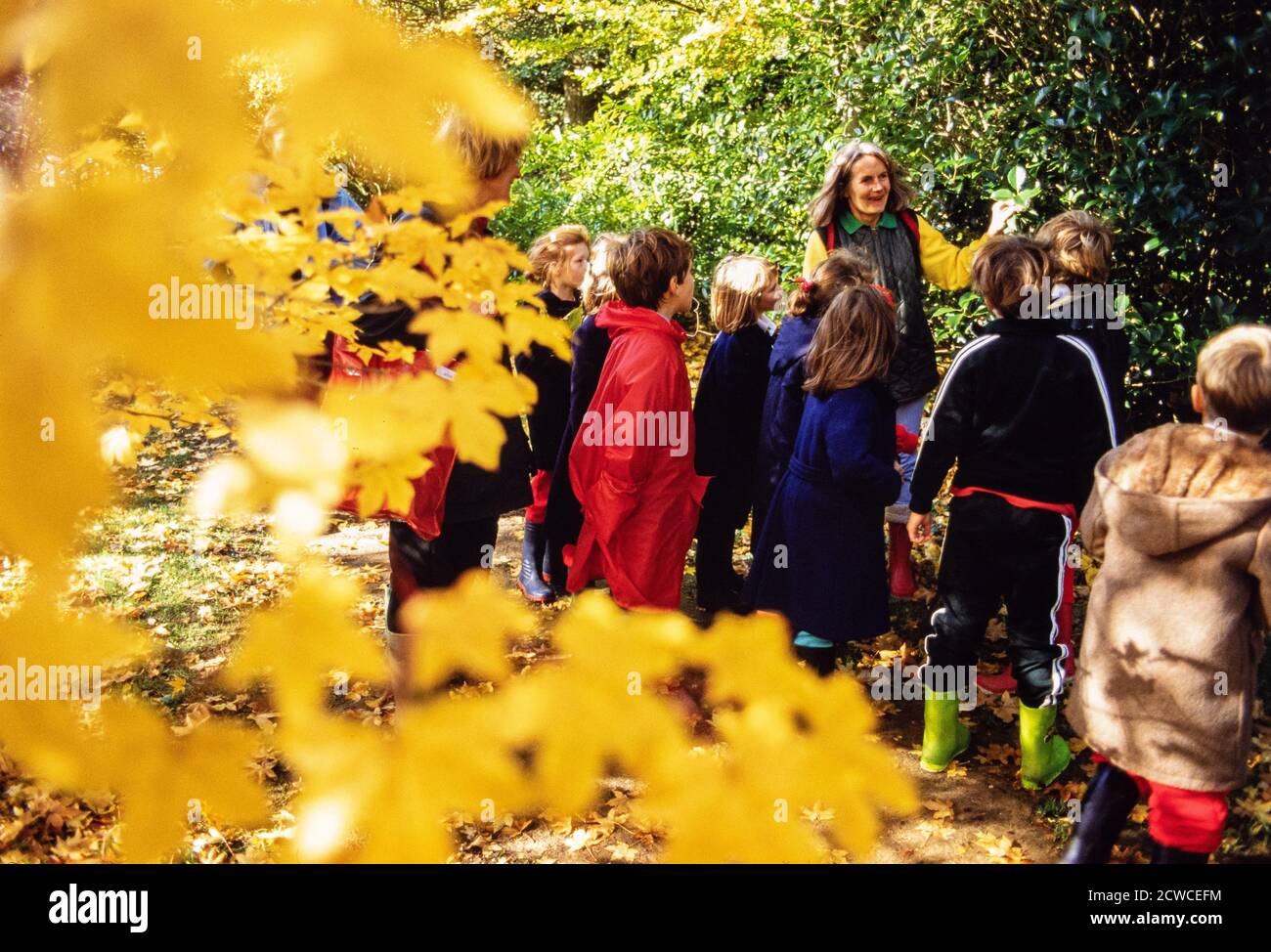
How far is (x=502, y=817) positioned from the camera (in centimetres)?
322

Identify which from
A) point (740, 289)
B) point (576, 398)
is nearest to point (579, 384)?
point (576, 398)

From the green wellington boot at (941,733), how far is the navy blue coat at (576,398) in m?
1.78

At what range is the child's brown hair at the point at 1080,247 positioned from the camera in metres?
3.40

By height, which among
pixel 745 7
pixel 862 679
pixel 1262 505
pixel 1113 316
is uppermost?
pixel 745 7

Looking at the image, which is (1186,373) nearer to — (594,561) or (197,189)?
(594,561)

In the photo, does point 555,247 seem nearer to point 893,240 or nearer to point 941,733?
point 893,240

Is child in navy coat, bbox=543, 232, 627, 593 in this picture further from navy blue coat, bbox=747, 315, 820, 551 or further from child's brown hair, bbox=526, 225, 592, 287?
navy blue coat, bbox=747, 315, 820, 551

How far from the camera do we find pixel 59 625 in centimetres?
98

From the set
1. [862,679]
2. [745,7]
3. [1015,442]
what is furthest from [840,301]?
[745,7]

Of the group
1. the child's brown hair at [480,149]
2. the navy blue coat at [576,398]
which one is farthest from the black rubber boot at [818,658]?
the child's brown hair at [480,149]

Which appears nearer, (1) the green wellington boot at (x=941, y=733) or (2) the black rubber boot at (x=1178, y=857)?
(2) the black rubber boot at (x=1178, y=857)

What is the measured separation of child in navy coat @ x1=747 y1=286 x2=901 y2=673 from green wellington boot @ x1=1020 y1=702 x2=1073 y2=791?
0.55 meters

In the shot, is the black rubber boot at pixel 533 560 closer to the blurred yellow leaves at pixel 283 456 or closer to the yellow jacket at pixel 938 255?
the yellow jacket at pixel 938 255
